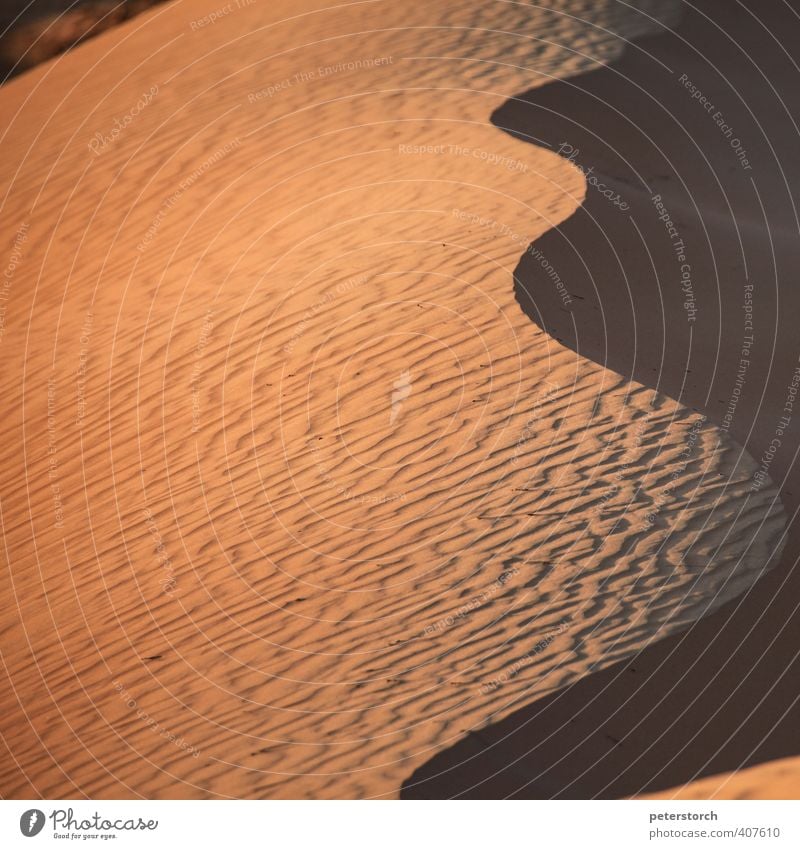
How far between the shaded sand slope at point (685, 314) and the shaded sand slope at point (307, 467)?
25 centimetres

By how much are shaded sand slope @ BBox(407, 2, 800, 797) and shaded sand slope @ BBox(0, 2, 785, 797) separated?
9.7 inches

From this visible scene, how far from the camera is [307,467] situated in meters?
7.37

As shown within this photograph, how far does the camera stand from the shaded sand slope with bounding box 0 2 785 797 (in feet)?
19.7

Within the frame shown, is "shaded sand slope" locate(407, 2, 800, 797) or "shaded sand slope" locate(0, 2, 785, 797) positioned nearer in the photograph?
"shaded sand slope" locate(407, 2, 800, 797)

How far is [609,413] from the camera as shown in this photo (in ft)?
24.8

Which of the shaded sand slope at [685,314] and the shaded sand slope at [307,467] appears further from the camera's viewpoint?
the shaded sand slope at [307,467]

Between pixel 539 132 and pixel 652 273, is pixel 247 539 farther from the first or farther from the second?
pixel 539 132

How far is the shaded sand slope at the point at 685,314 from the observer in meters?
5.48

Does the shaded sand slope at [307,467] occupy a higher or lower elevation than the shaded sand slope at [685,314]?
higher

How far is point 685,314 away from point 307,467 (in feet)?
13.5

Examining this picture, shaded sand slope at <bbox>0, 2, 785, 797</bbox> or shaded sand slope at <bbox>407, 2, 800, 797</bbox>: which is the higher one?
shaded sand slope at <bbox>0, 2, 785, 797</bbox>

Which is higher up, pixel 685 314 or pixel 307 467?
pixel 307 467
